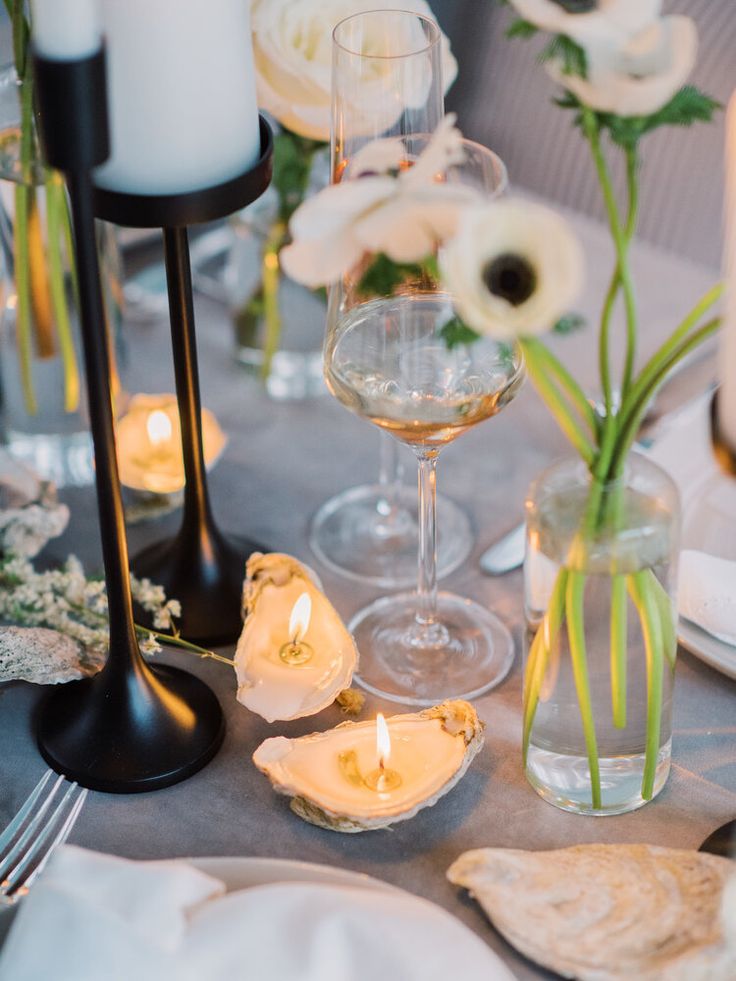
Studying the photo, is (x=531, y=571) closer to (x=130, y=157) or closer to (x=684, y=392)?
(x=130, y=157)

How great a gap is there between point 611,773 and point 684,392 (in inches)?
19.6

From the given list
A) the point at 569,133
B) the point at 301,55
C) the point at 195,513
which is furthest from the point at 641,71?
the point at 569,133

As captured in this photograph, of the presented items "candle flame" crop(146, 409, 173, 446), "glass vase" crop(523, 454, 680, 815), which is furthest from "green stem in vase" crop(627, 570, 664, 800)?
"candle flame" crop(146, 409, 173, 446)

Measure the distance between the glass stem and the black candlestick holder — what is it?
0.15 metres

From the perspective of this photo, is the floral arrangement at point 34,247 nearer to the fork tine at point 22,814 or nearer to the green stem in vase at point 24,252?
the green stem in vase at point 24,252

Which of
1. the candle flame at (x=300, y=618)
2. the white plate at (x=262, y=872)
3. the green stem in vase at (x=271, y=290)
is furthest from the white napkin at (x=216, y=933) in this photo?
the green stem in vase at (x=271, y=290)

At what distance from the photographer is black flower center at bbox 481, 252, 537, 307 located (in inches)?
22.2

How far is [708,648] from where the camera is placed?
0.90 meters

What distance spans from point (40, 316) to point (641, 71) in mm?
682

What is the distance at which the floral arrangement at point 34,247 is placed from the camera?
3.03 ft

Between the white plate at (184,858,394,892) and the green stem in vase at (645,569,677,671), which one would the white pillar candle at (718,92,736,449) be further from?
the white plate at (184,858,394,892)

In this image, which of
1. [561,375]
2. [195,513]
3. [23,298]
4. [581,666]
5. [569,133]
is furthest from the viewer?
[569,133]

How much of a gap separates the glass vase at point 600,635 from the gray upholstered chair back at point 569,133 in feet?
2.60

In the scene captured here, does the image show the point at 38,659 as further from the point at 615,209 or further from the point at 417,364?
the point at 615,209
